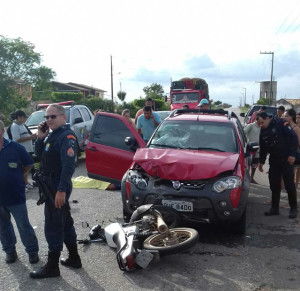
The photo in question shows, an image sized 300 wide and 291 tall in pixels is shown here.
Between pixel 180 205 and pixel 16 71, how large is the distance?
1422 inches

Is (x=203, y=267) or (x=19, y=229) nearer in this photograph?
(x=203, y=267)

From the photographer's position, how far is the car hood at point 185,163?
486 cm

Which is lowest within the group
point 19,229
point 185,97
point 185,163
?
point 19,229

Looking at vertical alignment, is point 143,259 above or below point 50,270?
above

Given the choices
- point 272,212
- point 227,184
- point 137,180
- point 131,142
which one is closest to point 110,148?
point 131,142

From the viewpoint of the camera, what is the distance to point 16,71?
37219mm

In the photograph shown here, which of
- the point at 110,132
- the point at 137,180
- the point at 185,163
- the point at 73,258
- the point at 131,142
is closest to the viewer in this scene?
the point at 73,258

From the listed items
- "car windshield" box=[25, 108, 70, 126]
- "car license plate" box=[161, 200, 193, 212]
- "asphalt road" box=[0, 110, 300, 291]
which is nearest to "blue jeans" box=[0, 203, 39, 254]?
"asphalt road" box=[0, 110, 300, 291]

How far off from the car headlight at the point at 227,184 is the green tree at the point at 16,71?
110 feet

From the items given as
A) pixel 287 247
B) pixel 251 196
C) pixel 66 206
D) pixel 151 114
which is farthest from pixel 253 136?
pixel 66 206

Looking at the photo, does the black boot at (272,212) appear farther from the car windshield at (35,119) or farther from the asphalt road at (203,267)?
the car windshield at (35,119)

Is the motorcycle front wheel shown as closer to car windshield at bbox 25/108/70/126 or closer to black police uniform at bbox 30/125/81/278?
black police uniform at bbox 30/125/81/278

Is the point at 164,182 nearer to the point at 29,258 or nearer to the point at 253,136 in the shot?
the point at 29,258

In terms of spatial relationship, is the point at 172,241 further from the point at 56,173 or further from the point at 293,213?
the point at 293,213
